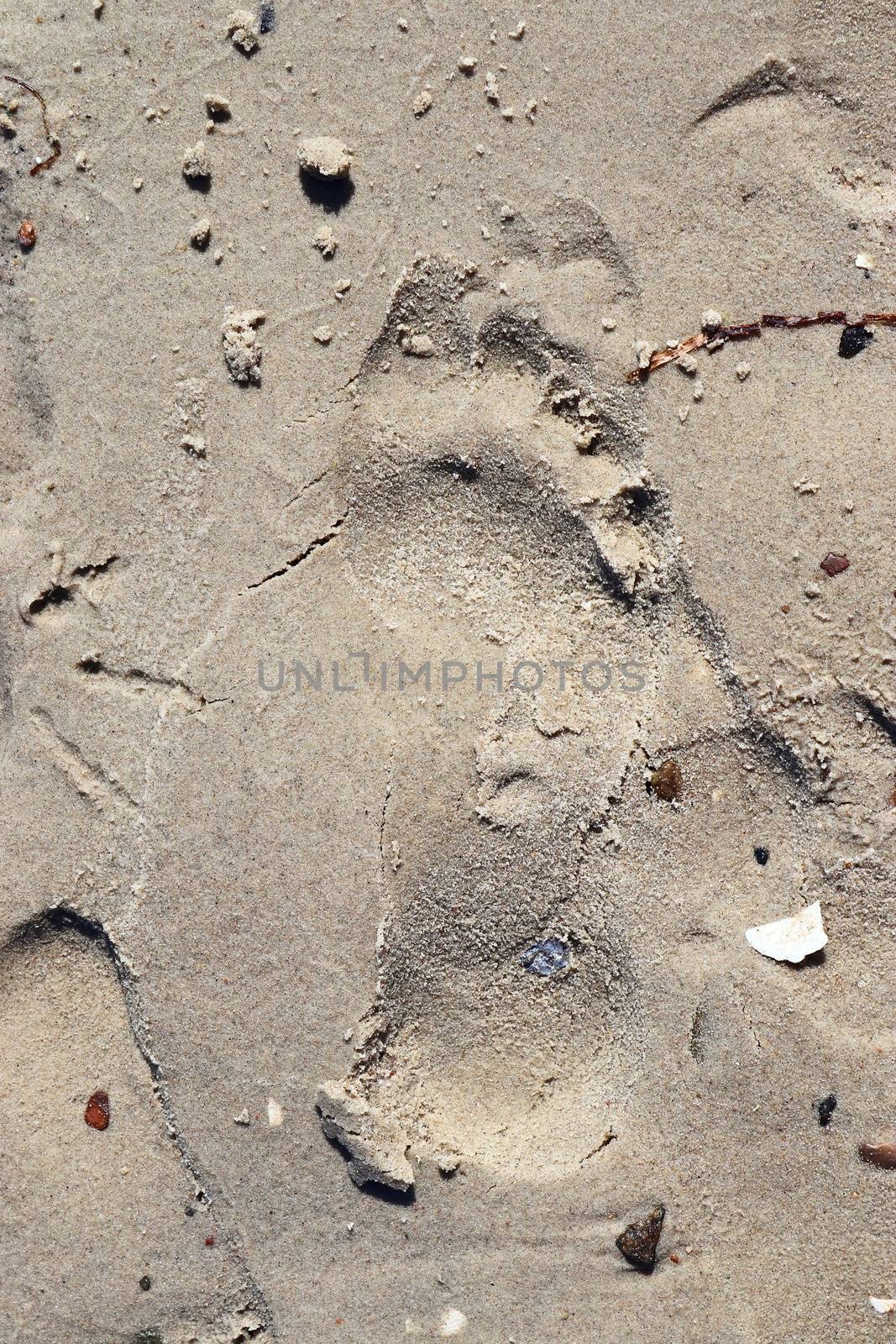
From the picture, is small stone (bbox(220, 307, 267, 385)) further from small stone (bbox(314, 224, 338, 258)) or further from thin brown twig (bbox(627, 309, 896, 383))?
thin brown twig (bbox(627, 309, 896, 383))

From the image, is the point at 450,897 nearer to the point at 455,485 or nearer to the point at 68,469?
the point at 455,485

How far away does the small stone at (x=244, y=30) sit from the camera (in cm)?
322

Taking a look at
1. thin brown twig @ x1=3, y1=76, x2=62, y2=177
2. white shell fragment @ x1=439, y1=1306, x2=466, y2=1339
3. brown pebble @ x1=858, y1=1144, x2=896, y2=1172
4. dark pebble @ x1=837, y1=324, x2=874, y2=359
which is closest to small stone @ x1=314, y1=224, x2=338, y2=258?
thin brown twig @ x1=3, y1=76, x2=62, y2=177

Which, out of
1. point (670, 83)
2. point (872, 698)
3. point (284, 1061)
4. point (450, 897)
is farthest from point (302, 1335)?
point (670, 83)

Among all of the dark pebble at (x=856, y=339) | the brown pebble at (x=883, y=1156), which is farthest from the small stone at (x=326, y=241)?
the brown pebble at (x=883, y=1156)

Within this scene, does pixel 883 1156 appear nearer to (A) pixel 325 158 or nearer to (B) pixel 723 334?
(B) pixel 723 334

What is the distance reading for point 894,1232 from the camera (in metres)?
3.21

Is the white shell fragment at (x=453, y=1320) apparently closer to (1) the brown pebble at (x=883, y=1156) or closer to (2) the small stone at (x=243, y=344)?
(1) the brown pebble at (x=883, y=1156)

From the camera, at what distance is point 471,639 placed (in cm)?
327

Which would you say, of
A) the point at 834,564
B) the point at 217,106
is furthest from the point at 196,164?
the point at 834,564

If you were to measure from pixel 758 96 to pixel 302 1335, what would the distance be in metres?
4.51

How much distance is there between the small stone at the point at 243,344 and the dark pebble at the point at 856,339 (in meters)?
1.95

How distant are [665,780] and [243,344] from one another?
2.06m

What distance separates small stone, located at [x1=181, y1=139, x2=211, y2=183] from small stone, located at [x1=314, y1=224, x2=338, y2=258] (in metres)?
0.44
